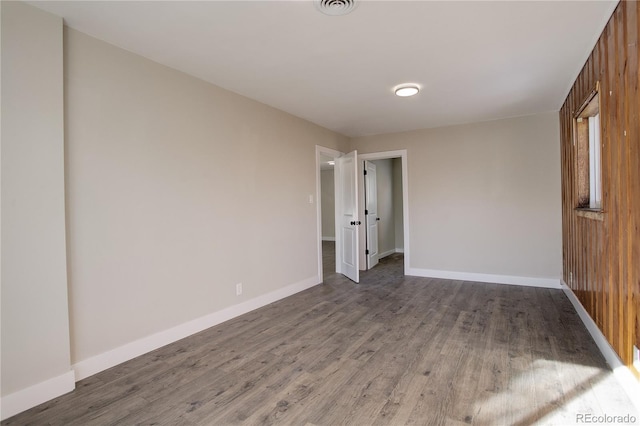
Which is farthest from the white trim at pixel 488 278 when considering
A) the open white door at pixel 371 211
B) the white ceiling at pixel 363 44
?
the white ceiling at pixel 363 44

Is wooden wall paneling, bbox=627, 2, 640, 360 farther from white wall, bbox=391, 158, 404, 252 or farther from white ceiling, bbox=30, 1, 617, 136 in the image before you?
white wall, bbox=391, 158, 404, 252

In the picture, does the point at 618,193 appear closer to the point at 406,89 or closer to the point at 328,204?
the point at 406,89

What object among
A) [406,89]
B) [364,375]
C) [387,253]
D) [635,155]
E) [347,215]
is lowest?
[364,375]

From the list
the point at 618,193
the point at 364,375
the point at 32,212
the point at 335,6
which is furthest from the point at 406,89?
the point at 32,212

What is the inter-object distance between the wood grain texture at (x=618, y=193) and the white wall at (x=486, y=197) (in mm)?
1674

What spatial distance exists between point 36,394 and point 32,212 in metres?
1.12

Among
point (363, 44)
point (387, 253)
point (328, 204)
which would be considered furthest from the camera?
point (328, 204)

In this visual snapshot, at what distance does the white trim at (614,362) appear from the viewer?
6.10ft

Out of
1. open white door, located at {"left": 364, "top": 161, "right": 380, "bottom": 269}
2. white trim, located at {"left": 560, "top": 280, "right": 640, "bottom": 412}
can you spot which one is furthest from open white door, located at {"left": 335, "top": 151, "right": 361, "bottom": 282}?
white trim, located at {"left": 560, "top": 280, "right": 640, "bottom": 412}

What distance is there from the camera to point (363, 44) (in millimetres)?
2541

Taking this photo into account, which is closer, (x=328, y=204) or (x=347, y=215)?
(x=347, y=215)

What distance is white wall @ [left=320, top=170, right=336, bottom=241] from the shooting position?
10.7m

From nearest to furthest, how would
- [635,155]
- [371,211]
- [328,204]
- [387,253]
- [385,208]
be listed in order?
[635,155] → [371,211] → [385,208] → [387,253] → [328,204]

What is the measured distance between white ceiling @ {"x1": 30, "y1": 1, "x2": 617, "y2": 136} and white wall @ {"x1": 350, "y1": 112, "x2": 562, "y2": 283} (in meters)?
0.92
